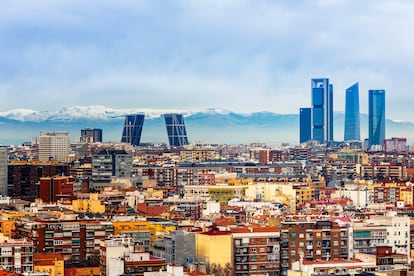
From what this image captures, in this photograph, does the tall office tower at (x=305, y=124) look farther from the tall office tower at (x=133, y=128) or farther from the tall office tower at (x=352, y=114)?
the tall office tower at (x=133, y=128)

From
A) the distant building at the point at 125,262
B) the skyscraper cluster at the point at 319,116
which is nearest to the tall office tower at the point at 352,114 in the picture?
the skyscraper cluster at the point at 319,116

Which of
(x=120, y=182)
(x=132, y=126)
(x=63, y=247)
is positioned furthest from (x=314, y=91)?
(x=63, y=247)

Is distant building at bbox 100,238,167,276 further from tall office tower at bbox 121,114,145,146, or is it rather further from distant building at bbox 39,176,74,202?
tall office tower at bbox 121,114,145,146

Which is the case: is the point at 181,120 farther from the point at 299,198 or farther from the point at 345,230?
the point at 345,230

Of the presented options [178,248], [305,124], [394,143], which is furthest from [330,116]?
[178,248]

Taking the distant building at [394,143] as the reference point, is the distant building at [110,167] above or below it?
below

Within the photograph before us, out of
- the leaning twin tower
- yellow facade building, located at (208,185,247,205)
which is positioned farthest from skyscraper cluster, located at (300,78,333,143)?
yellow facade building, located at (208,185,247,205)

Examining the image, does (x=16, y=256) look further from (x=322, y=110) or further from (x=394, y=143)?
(x=322, y=110)
